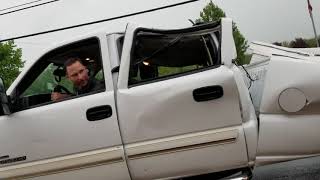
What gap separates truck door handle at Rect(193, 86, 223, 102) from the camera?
455 cm

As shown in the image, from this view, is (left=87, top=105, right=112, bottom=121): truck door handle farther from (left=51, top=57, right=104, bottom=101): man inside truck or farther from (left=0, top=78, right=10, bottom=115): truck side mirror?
(left=0, top=78, right=10, bottom=115): truck side mirror

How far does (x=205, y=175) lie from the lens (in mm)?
4801

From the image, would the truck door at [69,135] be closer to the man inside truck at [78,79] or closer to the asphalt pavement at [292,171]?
the man inside truck at [78,79]

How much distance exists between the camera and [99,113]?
471cm

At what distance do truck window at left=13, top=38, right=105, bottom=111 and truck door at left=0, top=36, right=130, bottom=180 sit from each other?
0.5 inches

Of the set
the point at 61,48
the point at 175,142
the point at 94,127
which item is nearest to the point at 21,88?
the point at 61,48

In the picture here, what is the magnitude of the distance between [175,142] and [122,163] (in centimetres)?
50

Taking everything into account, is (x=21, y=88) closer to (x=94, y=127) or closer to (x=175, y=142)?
(x=94, y=127)

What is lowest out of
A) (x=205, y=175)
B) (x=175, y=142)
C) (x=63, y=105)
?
(x=205, y=175)

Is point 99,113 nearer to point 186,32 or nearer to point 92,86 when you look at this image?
point 92,86

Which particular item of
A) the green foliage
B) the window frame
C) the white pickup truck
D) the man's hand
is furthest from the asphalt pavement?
the green foliage

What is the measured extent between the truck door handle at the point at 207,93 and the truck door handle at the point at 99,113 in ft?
2.46

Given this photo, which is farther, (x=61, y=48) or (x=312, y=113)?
(x=61, y=48)

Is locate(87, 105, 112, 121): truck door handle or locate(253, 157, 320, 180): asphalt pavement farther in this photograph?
locate(253, 157, 320, 180): asphalt pavement
